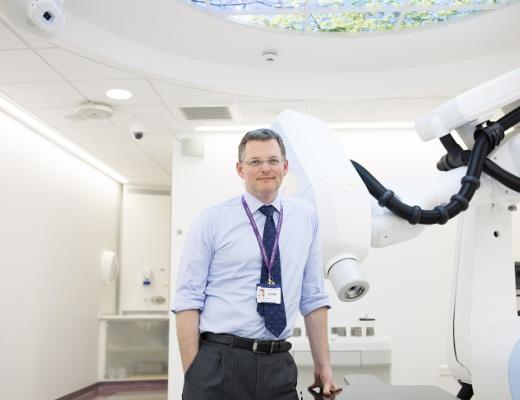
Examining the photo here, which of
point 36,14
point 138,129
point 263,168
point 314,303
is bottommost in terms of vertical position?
point 314,303

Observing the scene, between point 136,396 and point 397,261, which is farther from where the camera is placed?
point 136,396

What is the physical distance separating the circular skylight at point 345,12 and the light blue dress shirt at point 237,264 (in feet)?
6.69

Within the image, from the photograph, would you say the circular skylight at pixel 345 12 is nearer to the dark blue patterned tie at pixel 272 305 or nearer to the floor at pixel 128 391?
the dark blue patterned tie at pixel 272 305

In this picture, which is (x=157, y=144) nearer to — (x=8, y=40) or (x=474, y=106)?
(x=8, y=40)

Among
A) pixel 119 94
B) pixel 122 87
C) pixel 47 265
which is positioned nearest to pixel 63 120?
pixel 119 94

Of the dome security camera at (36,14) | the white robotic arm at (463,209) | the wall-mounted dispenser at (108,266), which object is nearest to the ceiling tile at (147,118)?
the dome security camera at (36,14)

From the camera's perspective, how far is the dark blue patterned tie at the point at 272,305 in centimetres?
151

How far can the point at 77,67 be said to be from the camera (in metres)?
3.55

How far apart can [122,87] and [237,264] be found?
2786 millimetres

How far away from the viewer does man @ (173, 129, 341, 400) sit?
A: 4.81 ft

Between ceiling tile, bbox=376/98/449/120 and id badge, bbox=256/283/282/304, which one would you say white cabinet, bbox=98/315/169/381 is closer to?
ceiling tile, bbox=376/98/449/120

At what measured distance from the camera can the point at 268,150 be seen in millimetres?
1527

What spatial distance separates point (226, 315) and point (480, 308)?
2.86 ft

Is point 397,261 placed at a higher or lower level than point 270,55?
lower
